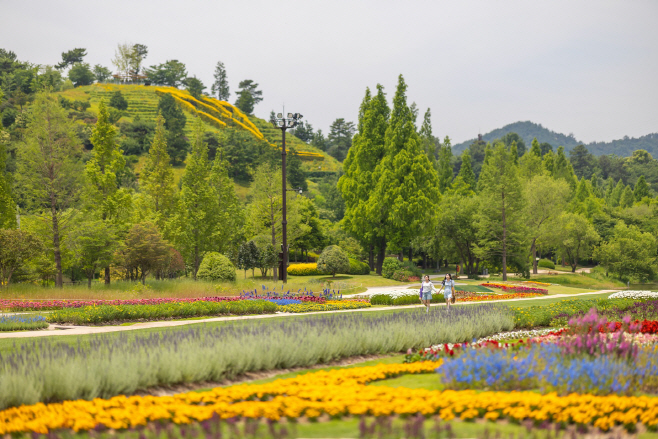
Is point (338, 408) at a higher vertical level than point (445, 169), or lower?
lower

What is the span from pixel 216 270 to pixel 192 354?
2234 centimetres

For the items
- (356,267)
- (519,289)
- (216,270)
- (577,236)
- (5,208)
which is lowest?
(519,289)

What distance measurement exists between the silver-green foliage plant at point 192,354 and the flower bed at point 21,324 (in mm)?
3442

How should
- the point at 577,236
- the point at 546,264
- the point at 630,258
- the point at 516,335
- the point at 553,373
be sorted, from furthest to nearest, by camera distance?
the point at 546,264 < the point at 577,236 < the point at 630,258 < the point at 516,335 < the point at 553,373

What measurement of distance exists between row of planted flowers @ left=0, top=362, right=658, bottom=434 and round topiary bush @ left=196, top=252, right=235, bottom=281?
2370 cm

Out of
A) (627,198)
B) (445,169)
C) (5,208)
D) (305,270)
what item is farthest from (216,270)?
(627,198)

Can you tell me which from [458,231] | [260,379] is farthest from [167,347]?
[458,231]

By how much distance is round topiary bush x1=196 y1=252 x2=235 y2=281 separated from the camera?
97.8ft

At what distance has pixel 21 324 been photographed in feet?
47.5

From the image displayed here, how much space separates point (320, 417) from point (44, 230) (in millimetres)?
25519

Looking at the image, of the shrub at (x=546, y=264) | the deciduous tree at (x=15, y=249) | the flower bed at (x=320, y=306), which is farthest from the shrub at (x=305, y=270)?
the shrub at (x=546, y=264)

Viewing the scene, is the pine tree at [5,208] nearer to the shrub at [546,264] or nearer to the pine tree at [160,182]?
the pine tree at [160,182]

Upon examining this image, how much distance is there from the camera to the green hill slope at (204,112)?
380 ft

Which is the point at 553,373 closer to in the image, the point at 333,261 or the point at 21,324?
the point at 21,324
